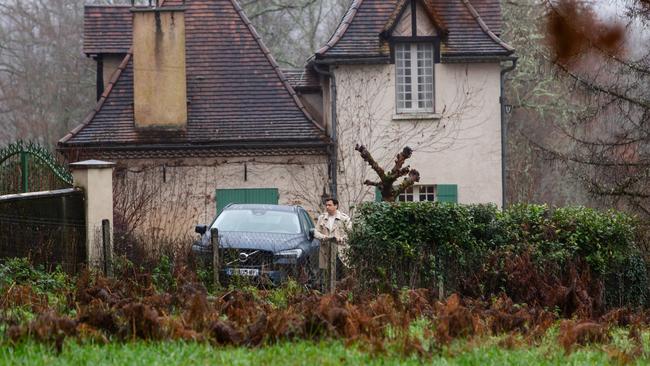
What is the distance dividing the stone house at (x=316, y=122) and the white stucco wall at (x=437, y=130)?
3 cm

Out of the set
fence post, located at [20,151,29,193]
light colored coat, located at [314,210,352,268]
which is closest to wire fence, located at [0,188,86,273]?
fence post, located at [20,151,29,193]

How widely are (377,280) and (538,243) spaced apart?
3.97m

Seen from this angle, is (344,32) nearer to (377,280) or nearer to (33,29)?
(377,280)

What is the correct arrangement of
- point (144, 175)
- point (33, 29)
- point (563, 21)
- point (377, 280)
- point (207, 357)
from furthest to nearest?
point (33, 29), point (144, 175), point (563, 21), point (377, 280), point (207, 357)

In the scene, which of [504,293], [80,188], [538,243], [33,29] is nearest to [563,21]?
[538,243]

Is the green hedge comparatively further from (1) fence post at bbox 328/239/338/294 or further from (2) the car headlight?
(2) the car headlight

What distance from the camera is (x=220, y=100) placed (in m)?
32.1


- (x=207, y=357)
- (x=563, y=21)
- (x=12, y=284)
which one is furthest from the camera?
(x=563, y=21)

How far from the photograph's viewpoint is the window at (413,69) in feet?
104

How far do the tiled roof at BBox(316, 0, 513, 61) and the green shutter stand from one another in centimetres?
330

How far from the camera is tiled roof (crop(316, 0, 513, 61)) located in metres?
31.3

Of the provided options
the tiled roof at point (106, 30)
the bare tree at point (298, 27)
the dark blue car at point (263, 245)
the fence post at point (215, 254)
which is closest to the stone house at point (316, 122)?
the tiled roof at point (106, 30)

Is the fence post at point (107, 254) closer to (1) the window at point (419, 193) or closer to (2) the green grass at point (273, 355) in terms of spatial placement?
(2) the green grass at point (273, 355)

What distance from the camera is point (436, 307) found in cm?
1385
